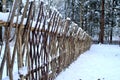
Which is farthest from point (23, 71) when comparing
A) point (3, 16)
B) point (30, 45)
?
point (3, 16)

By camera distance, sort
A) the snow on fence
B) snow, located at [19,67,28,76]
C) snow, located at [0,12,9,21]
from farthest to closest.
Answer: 1. snow, located at [19,67,28,76]
2. the snow on fence
3. snow, located at [0,12,9,21]

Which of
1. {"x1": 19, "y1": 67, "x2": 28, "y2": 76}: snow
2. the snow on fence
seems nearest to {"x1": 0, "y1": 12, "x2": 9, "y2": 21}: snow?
the snow on fence

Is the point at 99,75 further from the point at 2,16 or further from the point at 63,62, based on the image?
the point at 2,16

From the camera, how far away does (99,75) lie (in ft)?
31.9

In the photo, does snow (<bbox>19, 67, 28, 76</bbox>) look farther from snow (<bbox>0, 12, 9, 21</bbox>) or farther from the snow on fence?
snow (<bbox>0, 12, 9, 21</bbox>)

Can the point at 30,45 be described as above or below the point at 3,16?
below

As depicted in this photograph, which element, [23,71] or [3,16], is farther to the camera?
[23,71]

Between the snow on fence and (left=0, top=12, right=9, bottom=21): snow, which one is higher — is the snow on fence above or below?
below

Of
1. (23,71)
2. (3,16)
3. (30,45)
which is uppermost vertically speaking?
(3,16)

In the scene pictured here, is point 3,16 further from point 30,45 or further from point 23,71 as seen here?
point 30,45

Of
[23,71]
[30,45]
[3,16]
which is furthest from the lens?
[30,45]

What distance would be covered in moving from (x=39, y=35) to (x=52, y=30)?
1.36 m

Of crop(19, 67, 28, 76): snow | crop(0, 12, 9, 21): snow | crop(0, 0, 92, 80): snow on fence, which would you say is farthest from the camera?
crop(19, 67, 28, 76): snow

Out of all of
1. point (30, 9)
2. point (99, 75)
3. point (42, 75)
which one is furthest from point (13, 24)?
point (99, 75)
